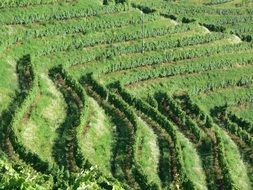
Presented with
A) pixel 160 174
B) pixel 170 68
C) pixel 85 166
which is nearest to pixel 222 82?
pixel 170 68

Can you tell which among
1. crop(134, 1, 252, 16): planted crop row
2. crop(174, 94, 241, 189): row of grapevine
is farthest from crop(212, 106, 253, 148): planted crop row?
crop(134, 1, 252, 16): planted crop row

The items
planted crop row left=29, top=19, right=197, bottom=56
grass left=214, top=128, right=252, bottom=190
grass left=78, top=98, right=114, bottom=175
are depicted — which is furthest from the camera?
planted crop row left=29, top=19, right=197, bottom=56

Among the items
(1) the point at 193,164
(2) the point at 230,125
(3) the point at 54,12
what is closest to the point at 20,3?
(3) the point at 54,12

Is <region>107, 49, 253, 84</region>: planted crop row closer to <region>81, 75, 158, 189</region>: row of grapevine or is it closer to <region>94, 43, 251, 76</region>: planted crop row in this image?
<region>94, 43, 251, 76</region>: planted crop row

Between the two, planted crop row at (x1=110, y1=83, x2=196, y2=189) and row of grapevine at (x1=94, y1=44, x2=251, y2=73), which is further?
row of grapevine at (x1=94, y1=44, x2=251, y2=73)

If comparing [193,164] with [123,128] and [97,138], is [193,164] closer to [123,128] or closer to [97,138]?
[123,128]

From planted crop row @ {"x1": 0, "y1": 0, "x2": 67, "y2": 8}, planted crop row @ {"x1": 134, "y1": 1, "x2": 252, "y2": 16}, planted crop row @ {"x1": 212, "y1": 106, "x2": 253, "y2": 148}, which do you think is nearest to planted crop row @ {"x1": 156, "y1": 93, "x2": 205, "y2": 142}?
planted crop row @ {"x1": 212, "y1": 106, "x2": 253, "y2": 148}

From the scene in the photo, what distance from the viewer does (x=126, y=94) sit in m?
75.4

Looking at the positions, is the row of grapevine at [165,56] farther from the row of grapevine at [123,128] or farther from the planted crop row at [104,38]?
the row of grapevine at [123,128]

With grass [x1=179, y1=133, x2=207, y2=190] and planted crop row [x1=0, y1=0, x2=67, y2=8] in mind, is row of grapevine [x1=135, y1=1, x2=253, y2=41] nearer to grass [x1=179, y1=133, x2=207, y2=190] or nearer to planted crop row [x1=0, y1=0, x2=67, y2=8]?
planted crop row [x1=0, y1=0, x2=67, y2=8]

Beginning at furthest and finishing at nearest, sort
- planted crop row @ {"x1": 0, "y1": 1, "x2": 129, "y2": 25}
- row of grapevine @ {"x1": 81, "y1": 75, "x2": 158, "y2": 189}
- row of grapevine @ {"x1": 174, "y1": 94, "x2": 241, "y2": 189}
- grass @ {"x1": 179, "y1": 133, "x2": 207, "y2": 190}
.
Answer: planted crop row @ {"x1": 0, "y1": 1, "x2": 129, "y2": 25} → grass @ {"x1": 179, "y1": 133, "x2": 207, "y2": 190} → row of grapevine @ {"x1": 174, "y1": 94, "x2": 241, "y2": 189} → row of grapevine @ {"x1": 81, "y1": 75, "x2": 158, "y2": 189}

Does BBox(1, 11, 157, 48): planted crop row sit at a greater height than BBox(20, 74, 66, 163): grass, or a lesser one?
greater

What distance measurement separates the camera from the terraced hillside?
6144 centimetres

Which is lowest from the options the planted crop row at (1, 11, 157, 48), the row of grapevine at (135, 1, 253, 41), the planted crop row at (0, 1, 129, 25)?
the row of grapevine at (135, 1, 253, 41)
